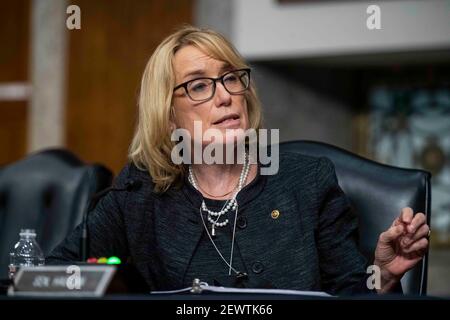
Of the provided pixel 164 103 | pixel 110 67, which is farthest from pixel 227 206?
pixel 110 67

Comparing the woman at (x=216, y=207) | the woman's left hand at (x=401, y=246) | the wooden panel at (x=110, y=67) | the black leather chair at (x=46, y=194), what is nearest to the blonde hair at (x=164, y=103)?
the woman at (x=216, y=207)

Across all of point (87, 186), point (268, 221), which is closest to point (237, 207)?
point (268, 221)

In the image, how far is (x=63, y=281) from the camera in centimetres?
171

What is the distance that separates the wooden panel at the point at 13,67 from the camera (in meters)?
5.74

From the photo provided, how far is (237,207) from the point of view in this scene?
2523 millimetres

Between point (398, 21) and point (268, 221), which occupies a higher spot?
point (398, 21)

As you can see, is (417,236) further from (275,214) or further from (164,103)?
(164,103)

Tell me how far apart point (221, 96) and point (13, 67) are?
3479 mm

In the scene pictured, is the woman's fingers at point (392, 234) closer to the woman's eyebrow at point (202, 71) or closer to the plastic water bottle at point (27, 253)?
the woman's eyebrow at point (202, 71)

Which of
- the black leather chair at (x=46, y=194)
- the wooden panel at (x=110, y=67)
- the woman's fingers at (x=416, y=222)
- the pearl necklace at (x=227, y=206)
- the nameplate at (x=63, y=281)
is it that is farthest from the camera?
the wooden panel at (x=110, y=67)

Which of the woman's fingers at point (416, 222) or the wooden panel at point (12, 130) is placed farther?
the wooden panel at point (12, 130)
